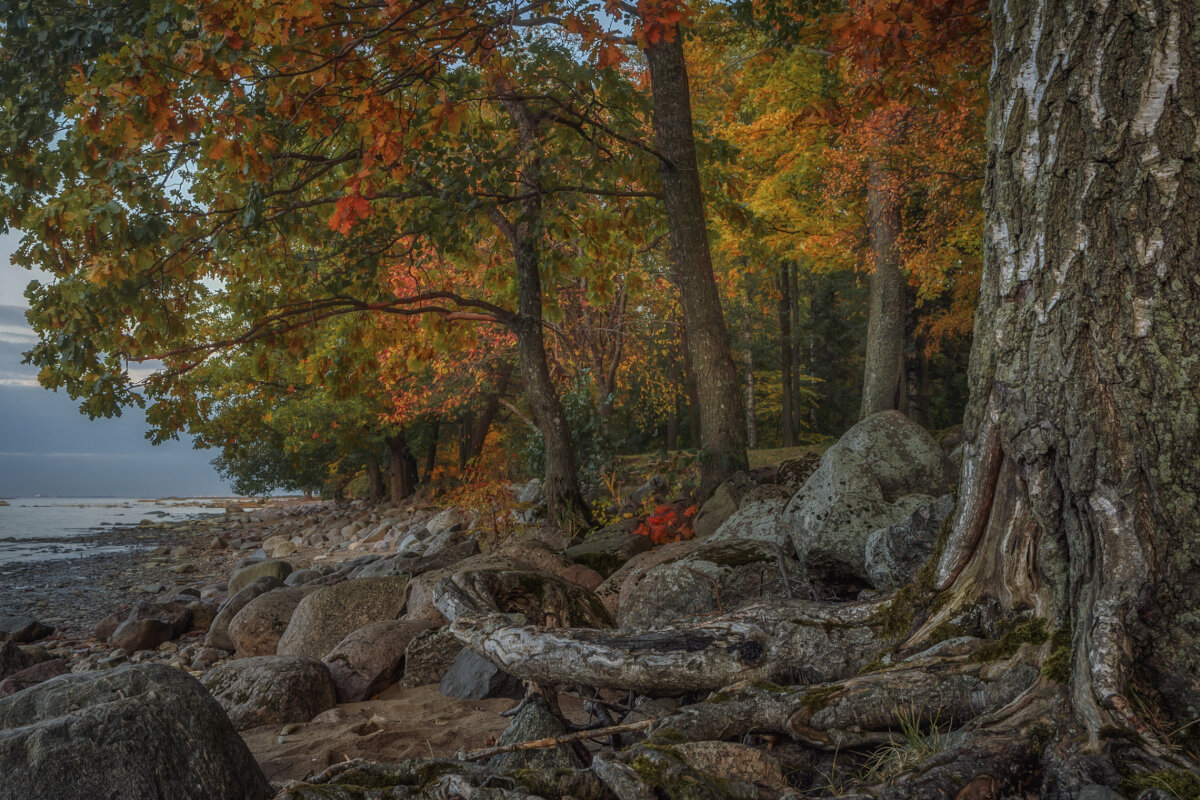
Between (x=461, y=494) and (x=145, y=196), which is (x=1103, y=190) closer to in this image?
(x=145, y=196)

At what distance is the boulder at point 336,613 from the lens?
6766 millimetres

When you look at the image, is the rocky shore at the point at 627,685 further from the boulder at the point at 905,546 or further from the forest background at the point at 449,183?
the forest background at the point at 449,183

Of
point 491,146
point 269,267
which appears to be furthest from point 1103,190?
point 269,267

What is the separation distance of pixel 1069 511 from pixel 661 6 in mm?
5956

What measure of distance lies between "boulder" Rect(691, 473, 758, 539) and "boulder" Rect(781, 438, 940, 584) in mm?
2149

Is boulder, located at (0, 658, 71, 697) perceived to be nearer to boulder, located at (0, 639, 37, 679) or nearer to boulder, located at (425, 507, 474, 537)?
boulder, located at (0, 639, 37, 679)

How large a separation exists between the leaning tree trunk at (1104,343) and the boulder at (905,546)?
1.82m

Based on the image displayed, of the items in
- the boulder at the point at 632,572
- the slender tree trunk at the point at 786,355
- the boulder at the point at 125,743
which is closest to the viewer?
the boulder at the point at 125,743

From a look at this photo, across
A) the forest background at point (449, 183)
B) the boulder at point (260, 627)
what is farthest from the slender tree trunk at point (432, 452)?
the boulder at point (260, 627)

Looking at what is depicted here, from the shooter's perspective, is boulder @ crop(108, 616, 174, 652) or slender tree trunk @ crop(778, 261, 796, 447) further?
slender tree trunk @ crop(778, 261, 796, 447)

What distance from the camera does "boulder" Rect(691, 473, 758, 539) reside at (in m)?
8.46

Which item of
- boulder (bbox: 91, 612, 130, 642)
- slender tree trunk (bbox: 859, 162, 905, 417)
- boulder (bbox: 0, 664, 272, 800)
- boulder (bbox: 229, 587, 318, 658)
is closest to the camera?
boulder (bbox: 0, 664, 272, 800)

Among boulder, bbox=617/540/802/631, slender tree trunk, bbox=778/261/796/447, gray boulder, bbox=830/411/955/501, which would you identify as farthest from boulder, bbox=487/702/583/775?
slender tree trunk, bbox=778/261/796/447

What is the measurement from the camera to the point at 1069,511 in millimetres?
2613
